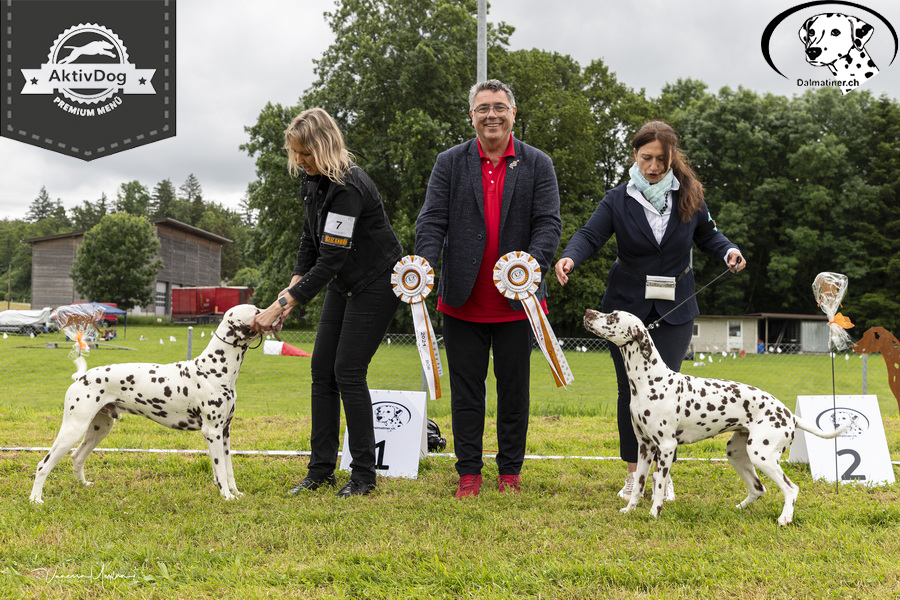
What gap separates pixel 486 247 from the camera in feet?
13.6

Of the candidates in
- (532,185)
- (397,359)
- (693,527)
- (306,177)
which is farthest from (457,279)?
(397,359)

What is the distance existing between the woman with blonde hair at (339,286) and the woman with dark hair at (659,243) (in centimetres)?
115

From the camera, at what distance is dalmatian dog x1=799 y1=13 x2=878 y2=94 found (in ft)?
37.6

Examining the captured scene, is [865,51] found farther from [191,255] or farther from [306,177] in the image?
[191,255]

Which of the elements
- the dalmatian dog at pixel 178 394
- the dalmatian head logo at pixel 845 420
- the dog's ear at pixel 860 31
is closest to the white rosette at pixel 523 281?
the dalmatian dog at pixel 178 394

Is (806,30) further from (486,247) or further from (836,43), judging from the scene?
(486,247)

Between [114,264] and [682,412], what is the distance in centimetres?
4909

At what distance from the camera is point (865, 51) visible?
1330 centimetres

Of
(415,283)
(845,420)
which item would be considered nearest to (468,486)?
(415,283)

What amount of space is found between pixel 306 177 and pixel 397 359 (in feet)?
38.5

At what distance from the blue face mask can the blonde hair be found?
171 centimetres

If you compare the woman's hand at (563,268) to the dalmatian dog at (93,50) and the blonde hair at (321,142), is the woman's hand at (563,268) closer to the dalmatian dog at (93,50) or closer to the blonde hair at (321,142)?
the blonde hair at (321,142)

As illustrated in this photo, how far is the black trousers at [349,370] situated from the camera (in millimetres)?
4133

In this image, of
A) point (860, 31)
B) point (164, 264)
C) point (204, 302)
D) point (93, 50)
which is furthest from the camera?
point (164, 264)
